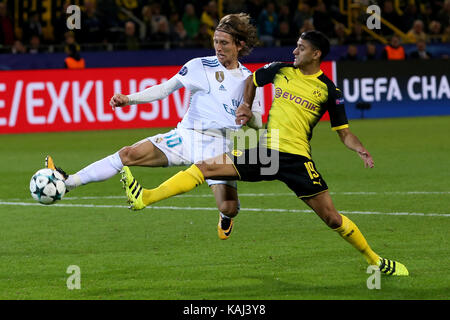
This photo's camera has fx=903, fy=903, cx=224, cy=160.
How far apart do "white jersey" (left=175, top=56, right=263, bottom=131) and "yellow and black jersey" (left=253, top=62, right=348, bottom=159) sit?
748 mm

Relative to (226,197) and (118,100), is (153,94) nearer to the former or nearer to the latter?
(118,100)

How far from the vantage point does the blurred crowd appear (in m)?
21.5

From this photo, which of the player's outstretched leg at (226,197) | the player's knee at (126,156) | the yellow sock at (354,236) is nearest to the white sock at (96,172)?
the player's knee at (126,156)

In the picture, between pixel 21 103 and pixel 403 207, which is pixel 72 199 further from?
pixel 21 103

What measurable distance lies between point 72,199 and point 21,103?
24.9 ft

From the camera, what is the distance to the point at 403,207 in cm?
1030

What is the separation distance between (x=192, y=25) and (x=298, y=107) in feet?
55.3

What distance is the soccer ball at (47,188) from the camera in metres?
7.04

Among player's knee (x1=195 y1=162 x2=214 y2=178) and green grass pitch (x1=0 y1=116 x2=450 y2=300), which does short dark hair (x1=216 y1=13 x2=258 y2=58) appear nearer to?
player's knee (x1=195 y1=162 x2=214 y2=178)

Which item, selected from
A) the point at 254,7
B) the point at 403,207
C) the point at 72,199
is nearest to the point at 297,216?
the point at 403,207

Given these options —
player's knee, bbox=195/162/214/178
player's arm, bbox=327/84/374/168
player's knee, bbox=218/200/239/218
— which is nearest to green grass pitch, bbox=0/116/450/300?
player's knee, bbox=218/200/239/218

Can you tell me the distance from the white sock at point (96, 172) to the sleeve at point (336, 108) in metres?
1.78

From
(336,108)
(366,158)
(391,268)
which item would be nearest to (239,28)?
(336,108)

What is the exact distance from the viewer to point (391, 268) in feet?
22.7
